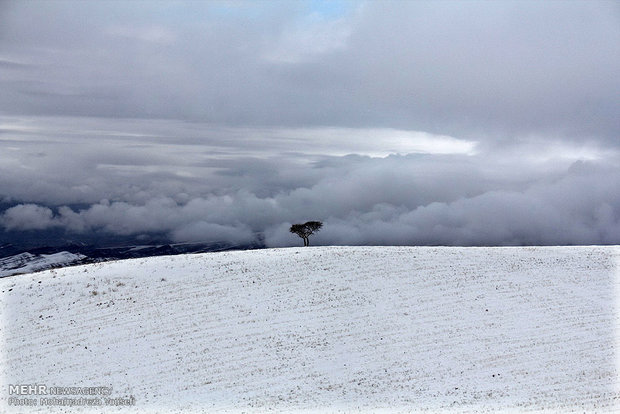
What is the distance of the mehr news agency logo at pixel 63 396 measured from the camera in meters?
31.4

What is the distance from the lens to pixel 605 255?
170 feet

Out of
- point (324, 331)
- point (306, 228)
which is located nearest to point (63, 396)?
point (324, 331)

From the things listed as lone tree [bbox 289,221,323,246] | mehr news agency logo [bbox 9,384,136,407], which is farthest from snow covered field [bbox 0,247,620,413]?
lone tree [bbox 289,221,323,246]

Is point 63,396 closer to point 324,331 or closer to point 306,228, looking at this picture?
point 324,331

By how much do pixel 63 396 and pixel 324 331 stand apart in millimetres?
18419

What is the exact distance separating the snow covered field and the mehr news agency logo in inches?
10.6

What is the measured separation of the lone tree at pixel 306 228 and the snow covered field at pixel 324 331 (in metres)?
21.2

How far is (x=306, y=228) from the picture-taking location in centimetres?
7275

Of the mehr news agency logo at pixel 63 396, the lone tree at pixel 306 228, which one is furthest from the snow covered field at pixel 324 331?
the lone tree at pixel 306 228

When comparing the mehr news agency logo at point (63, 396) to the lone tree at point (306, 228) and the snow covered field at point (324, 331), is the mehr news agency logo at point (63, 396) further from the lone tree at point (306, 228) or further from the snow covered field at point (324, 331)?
the lone tree at point (306, 228)

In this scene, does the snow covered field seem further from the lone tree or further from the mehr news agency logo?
the lone tree

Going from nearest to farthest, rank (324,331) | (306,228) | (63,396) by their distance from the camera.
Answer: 1. (63,396)
2. (324,331)
3. (306,228)

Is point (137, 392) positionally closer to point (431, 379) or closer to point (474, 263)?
point (431, 379)

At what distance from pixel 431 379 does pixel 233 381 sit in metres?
13.3
